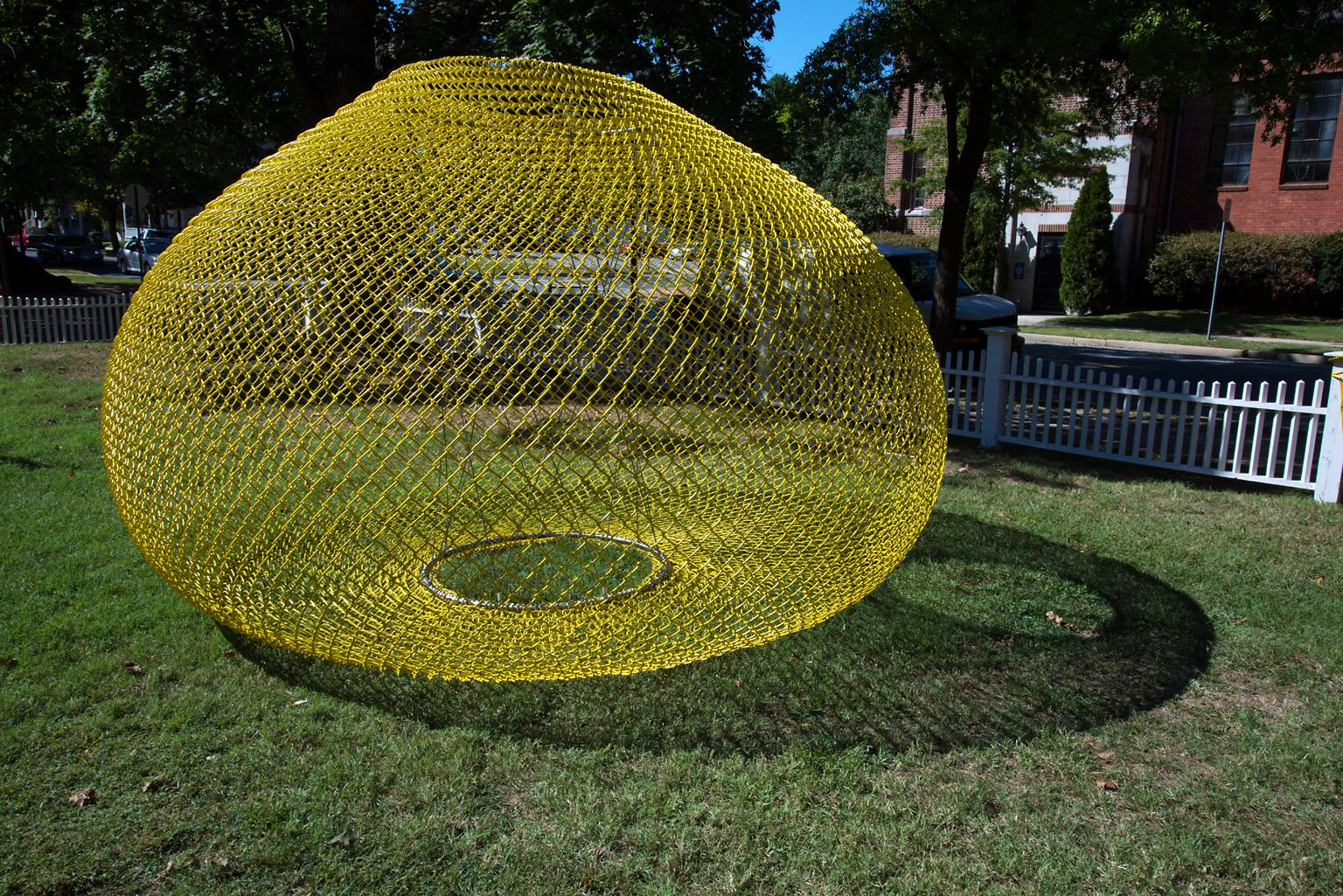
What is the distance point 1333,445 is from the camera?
25.6 ft

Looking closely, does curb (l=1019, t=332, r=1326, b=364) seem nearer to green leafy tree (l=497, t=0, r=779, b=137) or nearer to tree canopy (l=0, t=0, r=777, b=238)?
green leafy tree (l=497, t=0, r=779, b=137)

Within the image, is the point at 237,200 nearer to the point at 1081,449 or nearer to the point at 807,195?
the point at 807,195

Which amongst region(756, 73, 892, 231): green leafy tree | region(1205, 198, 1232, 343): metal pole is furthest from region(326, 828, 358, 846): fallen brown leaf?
region(1205, 198, 1232, 343): metal pole

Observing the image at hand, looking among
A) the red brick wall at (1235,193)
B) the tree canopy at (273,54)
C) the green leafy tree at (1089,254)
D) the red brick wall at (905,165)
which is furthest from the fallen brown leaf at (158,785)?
the red brick wall at (1235,193)

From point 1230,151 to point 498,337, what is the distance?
104 feet

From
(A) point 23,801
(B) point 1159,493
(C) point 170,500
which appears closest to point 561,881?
(A) point 23,801

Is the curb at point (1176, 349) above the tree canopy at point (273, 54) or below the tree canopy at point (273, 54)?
below

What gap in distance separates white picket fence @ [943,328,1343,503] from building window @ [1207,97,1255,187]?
70.8ft

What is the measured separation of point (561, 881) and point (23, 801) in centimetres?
203

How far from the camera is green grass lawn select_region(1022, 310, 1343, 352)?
20.8 meters

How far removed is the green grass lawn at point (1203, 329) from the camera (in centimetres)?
2077

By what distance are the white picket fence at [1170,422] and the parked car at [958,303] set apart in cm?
276

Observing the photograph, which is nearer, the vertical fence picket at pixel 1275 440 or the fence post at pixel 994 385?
the vertical fence picket at pixel 1275 440

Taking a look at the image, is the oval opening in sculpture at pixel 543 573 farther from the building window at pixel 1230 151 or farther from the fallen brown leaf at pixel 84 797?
the building window at pixel 1230 151
